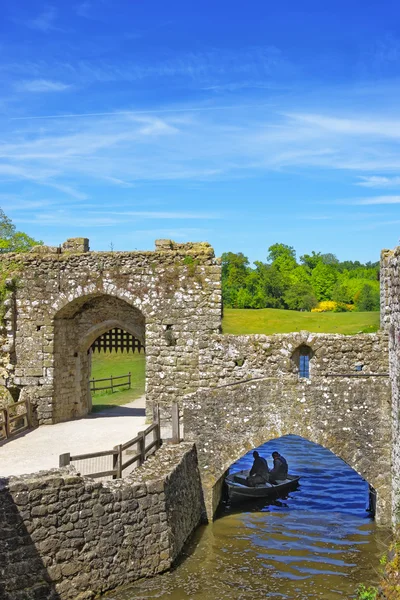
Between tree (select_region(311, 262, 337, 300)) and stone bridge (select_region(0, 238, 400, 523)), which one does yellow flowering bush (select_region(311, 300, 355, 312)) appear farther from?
stone bridge (select_region(0, 238, 400, 523))

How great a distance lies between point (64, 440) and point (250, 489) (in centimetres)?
451

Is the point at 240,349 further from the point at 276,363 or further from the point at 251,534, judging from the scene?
the point at 251,534

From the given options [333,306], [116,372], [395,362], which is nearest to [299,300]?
[333,306]

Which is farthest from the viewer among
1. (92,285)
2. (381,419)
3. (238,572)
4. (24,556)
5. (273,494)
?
(92,285)

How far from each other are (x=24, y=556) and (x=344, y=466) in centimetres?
1157

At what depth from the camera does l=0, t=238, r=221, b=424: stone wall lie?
17891mm

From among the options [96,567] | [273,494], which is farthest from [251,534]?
[96,567]

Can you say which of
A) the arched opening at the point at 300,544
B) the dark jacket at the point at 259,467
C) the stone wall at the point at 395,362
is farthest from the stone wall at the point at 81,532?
the dark jacket at the point at 259,467

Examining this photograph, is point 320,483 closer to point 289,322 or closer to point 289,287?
point 289,322

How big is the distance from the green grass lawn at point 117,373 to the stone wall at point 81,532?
10.5 meters

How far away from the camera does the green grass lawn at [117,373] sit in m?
24.9

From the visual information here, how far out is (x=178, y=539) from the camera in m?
12.6

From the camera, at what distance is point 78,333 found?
20.1 metres

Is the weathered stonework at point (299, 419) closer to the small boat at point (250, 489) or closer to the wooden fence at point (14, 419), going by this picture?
the small boat at point (250, 489)
